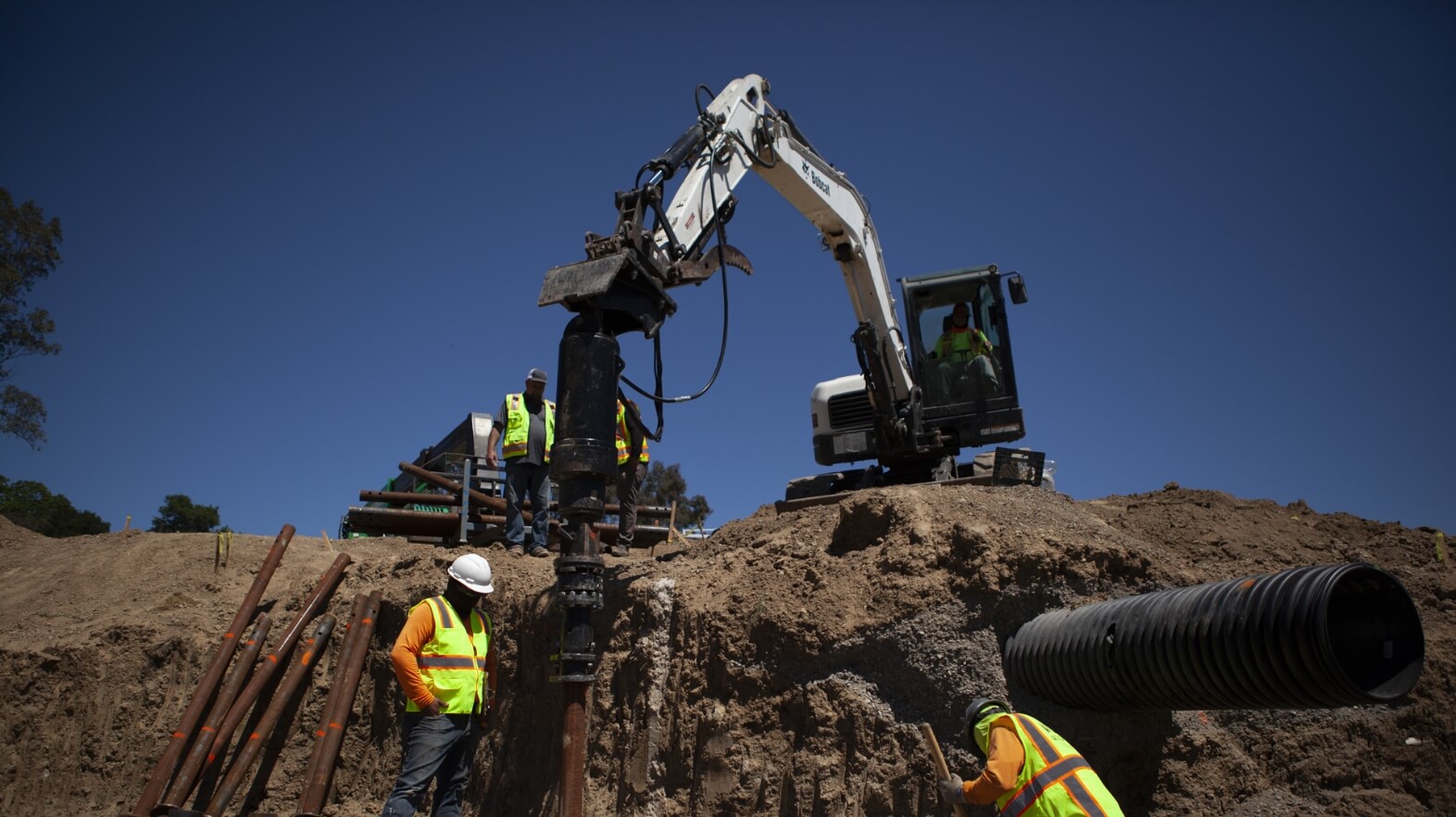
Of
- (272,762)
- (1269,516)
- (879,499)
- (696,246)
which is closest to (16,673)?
(272,762)

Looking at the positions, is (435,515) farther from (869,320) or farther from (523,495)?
(869,320)

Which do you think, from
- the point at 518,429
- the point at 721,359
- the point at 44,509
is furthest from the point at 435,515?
the point at 44,509

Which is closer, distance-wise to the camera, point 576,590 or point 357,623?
point 576,590

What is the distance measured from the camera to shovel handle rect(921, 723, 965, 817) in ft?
17.0

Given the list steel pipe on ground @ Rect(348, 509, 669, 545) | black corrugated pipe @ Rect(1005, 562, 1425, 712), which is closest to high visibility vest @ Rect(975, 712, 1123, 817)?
black corrugated pipe @ Rect(1005, 562, 1425, 712)

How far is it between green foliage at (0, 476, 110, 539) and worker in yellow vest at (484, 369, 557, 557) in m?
19.0

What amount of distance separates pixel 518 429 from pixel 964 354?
16.7 feet

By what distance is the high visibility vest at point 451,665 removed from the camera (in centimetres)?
600

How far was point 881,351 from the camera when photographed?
1078 centimetres

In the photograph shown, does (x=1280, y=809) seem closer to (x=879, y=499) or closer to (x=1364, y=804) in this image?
(x=1364, y=804)

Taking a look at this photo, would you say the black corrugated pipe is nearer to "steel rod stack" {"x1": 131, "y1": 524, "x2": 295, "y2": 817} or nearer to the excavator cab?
the excavator cab

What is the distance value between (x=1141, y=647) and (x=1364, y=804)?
86.5 inches

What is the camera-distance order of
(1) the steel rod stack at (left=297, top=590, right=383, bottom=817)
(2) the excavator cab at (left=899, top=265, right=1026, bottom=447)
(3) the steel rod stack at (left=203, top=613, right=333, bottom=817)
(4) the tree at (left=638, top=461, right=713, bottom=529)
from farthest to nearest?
(4) the tree at (left=638, top=461, right=713, bottom=529) < (2) the excavator cab at (left=899, top=265, right=1026, bottom=447) < (3) the steel rod stack at (left=203, top=613, right=333, bottom=817) < (1) the steel rod stack at (left=297, top=590, right=383, bottom=817)

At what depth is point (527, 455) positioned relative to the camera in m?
9.54
